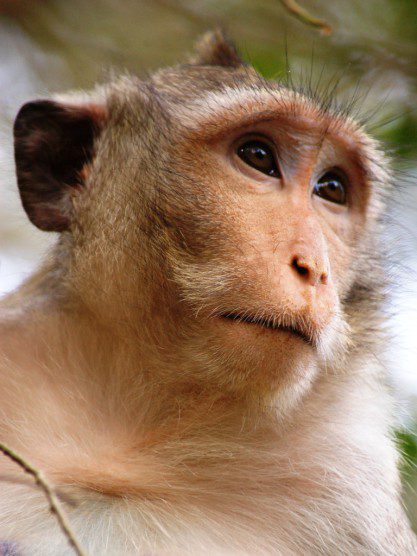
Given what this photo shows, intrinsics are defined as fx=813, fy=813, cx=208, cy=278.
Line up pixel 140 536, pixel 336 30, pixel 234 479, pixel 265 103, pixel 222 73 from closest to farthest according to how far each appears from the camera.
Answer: pixel 140 536 < pixel 234 479 < pixel 265 103 < pixel 222 73 < pixel 336 30

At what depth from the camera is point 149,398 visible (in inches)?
153

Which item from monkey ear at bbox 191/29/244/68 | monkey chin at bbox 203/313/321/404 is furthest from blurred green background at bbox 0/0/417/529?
monkey chin at bbox 203/313/321/404

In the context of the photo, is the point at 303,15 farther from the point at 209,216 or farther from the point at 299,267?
the point at 299,267

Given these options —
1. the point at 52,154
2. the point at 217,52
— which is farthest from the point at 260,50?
the point at 52,154

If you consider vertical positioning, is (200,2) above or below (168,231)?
above

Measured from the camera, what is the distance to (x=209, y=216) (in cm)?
373

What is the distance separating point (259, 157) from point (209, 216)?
57cm

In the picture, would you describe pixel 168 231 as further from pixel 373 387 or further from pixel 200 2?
pixel 200 2

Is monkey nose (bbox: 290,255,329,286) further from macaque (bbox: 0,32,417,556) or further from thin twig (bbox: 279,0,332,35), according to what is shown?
thin twig (bbox: 279,0,332,35)

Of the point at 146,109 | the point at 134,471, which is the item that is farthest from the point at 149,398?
the point at 146,109

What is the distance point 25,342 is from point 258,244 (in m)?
1.36

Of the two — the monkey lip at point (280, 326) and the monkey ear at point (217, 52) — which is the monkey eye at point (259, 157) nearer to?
the monkey lip at point (280, 326)

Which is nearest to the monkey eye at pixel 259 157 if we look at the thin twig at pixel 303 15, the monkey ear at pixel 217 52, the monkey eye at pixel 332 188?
the monkey eye at pixel 332 188

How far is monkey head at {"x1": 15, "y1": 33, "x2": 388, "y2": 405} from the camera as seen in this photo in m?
3.48
